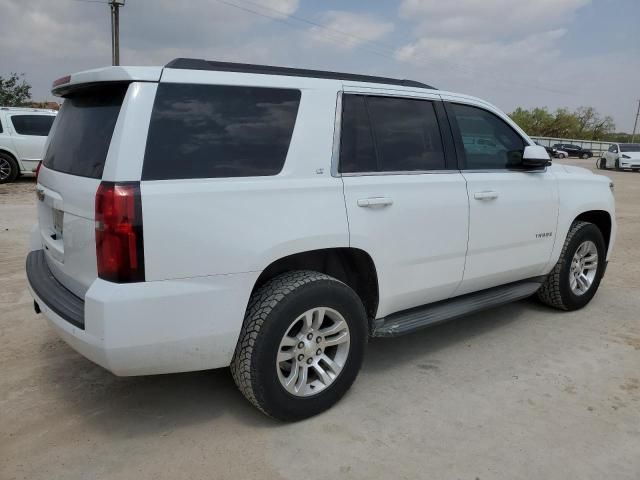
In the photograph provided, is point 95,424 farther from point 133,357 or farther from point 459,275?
point 459,275

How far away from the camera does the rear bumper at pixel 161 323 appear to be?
2.36m

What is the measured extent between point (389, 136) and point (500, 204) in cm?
108

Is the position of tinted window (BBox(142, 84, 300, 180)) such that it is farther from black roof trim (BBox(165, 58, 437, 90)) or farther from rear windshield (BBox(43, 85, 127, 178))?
rear windshield (BBox(43, 85, 127, 178))

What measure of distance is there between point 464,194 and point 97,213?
2.34m

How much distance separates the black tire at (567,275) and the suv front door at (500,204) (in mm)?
304

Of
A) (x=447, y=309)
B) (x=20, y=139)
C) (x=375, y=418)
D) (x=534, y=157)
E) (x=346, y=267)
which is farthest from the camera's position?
(x=20, y=139)

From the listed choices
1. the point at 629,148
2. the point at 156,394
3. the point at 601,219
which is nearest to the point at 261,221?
the point at 156,394

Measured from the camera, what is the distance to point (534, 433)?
2873mm

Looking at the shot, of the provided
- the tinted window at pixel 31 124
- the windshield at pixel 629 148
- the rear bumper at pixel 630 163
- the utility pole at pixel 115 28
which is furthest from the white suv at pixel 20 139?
the windshield at pixel 629 148

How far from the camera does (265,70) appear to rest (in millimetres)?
2887

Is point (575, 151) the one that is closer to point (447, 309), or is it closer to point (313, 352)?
point (447, 309)

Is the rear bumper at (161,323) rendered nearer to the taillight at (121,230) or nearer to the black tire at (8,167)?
the taillight at (121,230)

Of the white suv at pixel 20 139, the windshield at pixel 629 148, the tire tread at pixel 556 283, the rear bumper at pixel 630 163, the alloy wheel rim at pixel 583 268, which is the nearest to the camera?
the tire tread at pixel 556 283

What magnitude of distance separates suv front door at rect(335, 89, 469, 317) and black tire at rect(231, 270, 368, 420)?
322 mm
